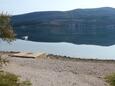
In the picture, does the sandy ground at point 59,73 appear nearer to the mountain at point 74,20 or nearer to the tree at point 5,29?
the tree at point 5,29

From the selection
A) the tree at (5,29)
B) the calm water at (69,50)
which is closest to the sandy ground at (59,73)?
the tree at (5,29)

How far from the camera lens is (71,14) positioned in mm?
104062

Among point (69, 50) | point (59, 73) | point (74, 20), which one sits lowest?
point (74, 20)

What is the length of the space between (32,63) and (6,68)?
93.5 inches

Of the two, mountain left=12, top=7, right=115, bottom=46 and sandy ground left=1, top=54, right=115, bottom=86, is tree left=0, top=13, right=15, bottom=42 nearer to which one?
sandy ground left=1, top=54, right=115, bottom=86

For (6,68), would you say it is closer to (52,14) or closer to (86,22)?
(86,22)

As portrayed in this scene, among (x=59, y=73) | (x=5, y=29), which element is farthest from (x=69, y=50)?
(x=5, y=29)

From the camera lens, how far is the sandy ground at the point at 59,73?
35.6 feet

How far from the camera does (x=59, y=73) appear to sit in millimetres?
12445

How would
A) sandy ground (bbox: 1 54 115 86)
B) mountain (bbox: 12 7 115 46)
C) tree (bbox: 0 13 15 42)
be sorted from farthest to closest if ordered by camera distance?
mountain (bbox: 12 7 115 46), sandy ground (bbox: 1 54 115 86), tree (bbox: 0 13 15 42)

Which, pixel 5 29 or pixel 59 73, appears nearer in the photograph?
pixel 5 29

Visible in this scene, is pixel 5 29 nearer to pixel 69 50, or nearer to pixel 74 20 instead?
pixel 69 50

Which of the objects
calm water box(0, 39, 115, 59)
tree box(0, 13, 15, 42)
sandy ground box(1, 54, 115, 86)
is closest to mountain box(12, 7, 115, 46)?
calm water box(0, 39, 115, 59)

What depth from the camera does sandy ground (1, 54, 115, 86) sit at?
35.6 ft
